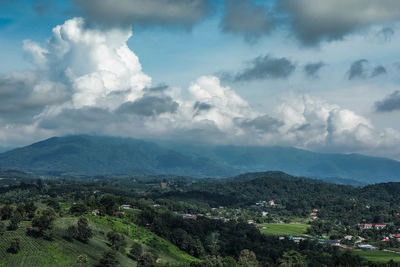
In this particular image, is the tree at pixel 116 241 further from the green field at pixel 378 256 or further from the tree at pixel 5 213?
the green field at pixel 378 256

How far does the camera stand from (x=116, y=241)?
100 metres

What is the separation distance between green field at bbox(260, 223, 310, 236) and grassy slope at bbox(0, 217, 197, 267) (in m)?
58.1

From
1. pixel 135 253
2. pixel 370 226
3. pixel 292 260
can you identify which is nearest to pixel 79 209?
pixel 135 253

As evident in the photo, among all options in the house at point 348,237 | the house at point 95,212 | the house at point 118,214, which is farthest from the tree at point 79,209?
the house at point 348,237

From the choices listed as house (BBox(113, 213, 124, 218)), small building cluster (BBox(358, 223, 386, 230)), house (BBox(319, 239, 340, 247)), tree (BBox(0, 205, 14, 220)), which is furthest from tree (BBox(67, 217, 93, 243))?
small building cluster (BBox(358, 223, 386, 230))

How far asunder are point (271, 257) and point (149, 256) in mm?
42681

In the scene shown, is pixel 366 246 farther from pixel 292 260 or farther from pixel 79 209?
pixel 79 209

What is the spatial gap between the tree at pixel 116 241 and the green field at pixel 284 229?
77296 mm

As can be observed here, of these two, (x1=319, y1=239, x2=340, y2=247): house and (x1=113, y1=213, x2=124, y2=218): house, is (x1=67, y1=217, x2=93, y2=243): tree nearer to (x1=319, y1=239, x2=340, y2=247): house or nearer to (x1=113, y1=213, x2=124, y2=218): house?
(x1=113, y1=213, x2=124, y2=218): house

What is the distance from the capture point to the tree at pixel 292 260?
4021 inches

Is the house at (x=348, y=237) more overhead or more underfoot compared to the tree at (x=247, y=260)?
more overhead

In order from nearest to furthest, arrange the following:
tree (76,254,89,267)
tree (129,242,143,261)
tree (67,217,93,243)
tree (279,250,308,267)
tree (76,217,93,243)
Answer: tree (76,254,89,267) → tree (67,217,93,243) → tree (76,217,93,243) → tree (129,242,143,261) → tree (279,250,308,267)

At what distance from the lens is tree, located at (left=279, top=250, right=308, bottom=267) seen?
102 m

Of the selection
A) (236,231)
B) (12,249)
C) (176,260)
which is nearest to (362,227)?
(236,231)
